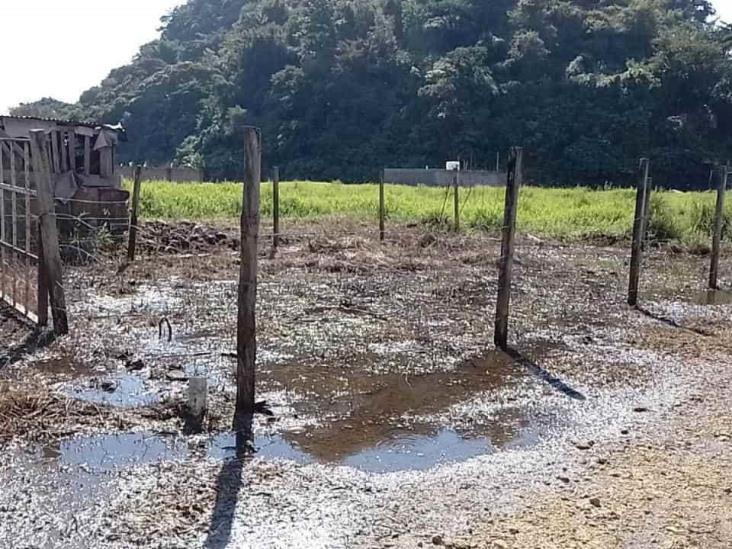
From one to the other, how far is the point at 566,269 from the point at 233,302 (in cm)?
646

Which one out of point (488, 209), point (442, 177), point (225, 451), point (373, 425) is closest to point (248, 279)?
point (225, 451)

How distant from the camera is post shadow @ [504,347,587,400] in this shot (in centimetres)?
602

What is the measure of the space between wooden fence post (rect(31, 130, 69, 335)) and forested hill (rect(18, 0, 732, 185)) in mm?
37291

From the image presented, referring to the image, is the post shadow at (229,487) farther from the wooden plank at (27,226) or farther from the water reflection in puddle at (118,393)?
the wooden plank at (27,226)

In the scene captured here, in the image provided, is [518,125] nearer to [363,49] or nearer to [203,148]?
[363,49]

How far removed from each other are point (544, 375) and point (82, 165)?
11102 mm

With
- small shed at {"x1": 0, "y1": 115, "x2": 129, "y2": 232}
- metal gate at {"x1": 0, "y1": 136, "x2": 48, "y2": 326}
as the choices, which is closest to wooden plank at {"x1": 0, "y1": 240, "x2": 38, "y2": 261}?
metal gate at {"x1": 0, "y1": 136, "x2": 48, "y2": 326}

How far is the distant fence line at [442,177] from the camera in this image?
32.4 meters

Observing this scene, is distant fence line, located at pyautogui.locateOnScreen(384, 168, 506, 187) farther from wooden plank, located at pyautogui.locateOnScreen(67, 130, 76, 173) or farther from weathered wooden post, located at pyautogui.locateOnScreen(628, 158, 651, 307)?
weathered wooden post, located at pyautogui.locateOnScreen(628, 158, 651, 307)

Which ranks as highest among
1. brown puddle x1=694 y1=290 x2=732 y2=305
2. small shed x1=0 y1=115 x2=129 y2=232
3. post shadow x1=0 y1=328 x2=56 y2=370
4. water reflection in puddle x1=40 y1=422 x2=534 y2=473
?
small shed x1=0 y1=115 x2=129 y2=232

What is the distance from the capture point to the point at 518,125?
143 ft

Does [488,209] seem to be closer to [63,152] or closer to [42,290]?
[63,152]

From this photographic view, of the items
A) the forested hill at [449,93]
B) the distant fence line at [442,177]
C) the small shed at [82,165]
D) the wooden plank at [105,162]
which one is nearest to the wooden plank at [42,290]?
the small shed at [82,165]

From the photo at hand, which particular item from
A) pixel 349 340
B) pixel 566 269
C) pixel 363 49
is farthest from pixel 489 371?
pixel 363 49
